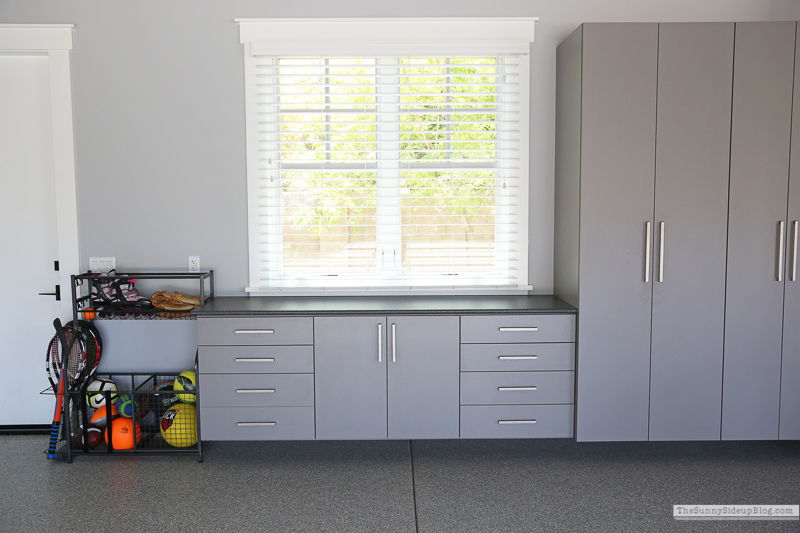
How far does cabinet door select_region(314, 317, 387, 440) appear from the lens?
284cm

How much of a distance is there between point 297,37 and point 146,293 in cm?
185

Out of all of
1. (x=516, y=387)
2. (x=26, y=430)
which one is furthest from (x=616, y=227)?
(x=26, y=430)

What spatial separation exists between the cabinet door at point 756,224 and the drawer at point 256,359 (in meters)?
2.31

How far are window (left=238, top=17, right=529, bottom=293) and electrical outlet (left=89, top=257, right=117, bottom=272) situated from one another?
877 mm

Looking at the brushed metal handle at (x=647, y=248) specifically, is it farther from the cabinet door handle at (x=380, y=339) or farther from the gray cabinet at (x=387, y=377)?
the cabinet door handle at (x=380, y=339)

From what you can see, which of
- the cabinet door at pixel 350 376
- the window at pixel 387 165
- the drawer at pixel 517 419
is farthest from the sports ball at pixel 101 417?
the drawer at pixel 517 419

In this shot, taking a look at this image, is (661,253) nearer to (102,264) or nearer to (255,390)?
(255,390)

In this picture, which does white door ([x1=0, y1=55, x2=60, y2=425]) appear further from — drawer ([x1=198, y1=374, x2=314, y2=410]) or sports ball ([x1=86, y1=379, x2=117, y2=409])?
drawer ([x1=198, y1=374, x2=314, y2=410])

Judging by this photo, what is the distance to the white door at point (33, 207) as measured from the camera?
10.4 feet

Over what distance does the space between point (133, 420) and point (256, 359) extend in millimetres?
831

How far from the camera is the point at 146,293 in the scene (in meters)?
3.31

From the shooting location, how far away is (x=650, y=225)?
110 inches

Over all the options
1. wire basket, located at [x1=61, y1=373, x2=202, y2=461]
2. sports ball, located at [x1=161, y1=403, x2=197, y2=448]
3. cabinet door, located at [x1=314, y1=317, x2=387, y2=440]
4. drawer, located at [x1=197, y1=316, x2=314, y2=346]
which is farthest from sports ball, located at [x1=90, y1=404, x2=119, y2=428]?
cabinet door, located at [x1=314, y1=317, x2=387, y2=440]

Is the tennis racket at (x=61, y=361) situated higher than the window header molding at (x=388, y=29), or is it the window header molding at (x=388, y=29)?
the window header molding at (x=388, y=29)
